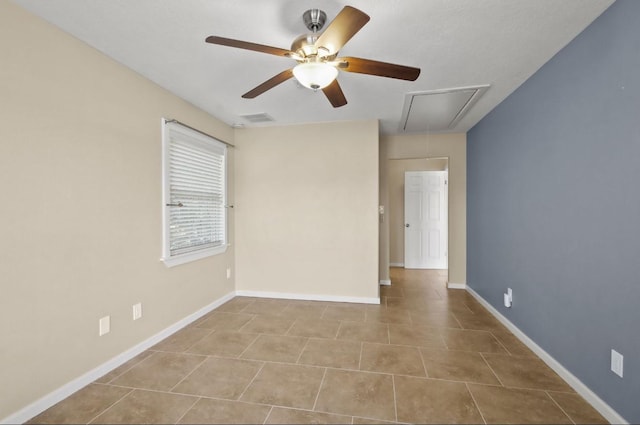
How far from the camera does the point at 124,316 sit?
7.55ft

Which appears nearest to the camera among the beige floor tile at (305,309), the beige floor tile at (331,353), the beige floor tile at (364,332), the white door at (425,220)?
the beige floor tile at (331,353)

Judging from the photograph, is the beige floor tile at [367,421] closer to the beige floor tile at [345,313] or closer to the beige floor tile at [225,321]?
the beige floor tile at [345,313]

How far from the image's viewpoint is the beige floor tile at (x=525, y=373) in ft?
6.40

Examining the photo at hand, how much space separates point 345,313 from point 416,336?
0.90m

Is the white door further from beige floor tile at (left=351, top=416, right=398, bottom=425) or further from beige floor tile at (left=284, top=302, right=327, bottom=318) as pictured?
beige floor tile at (left=351, top=416, right=398, bottom=425)

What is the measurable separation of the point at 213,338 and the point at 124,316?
0.80 m

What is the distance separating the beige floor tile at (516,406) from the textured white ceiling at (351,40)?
2.43m

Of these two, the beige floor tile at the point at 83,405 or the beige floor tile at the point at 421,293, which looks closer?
the beige floor tile at the point at 83,405

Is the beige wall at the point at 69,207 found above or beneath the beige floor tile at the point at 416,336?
above

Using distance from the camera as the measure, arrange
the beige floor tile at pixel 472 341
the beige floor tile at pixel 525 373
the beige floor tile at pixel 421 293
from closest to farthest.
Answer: the beige floor tile at pixel 525 373 < the beige floor tile at pixel 472 341 < the beige floor tile at pixel 421 293

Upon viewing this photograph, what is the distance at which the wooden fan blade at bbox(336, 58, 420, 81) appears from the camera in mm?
1626

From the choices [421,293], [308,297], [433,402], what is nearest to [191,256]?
[308,297]

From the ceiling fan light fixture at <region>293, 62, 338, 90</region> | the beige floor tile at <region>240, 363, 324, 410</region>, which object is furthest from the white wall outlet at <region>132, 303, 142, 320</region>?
the ceiling fan light fixture at <region>293, 62, 338, 90</region>

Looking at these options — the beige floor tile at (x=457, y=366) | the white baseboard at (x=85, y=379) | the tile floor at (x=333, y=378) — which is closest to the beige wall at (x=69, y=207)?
the white baseboard at (x=85, y=379)
